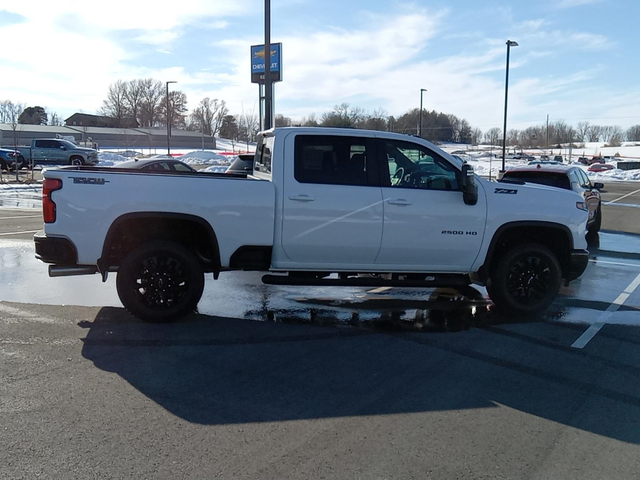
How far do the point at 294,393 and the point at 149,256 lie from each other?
8.22 feet

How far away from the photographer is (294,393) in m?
4.63

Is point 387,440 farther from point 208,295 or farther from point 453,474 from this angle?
point 208,295

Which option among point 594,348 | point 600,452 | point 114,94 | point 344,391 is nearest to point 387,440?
point 344,391

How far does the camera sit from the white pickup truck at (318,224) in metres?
6.05

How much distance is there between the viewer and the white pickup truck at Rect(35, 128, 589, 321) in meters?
6.05

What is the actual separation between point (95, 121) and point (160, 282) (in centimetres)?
11372

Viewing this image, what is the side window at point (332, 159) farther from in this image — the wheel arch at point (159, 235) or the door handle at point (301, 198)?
the wheel arch at point (159, 235)

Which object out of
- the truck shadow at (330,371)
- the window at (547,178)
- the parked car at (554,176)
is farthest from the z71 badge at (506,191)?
the window at (547,178)

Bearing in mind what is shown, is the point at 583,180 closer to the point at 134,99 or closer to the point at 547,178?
the point at 547,178

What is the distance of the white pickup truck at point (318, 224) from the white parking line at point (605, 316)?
62 cm

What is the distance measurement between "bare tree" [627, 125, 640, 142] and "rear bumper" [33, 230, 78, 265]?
183 meters

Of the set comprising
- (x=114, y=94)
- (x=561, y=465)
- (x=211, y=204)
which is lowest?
(x=561, y=465)

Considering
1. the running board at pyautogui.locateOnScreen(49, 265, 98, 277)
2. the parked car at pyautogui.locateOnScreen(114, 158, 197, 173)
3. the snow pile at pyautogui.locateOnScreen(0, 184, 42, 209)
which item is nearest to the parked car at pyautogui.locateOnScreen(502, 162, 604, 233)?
the running board at pyautogui.locateOnScreen(49, 265, 98, 277)

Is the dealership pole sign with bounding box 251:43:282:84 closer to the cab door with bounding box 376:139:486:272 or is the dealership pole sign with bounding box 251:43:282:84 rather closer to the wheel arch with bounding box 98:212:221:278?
the cab door with bounding box 376:139:486:272
